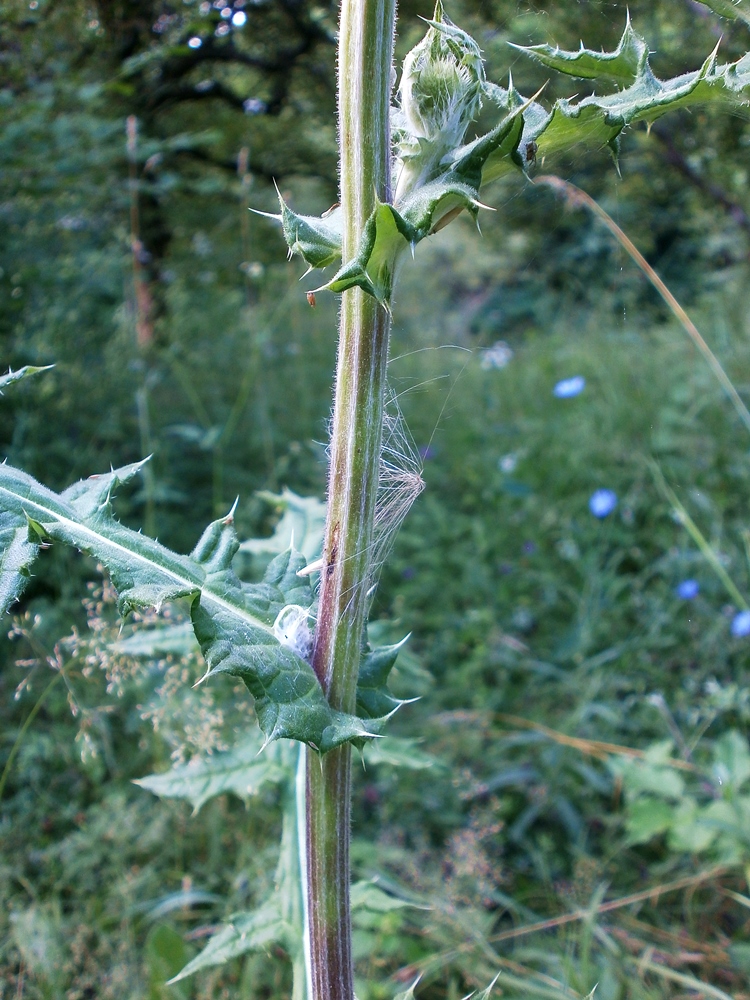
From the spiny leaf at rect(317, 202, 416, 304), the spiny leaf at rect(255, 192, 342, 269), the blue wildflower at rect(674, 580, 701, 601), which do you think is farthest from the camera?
the blue wildflower at rect(674, 580, 701, 601)

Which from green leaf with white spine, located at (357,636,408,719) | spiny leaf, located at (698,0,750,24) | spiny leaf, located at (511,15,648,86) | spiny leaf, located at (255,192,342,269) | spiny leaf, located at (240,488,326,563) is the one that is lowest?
spiny leaf, located at (240,488,326,563)

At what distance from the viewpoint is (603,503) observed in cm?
314

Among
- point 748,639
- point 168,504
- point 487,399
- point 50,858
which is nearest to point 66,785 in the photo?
point 50,858

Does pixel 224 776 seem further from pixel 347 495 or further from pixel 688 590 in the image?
pixel 688 590

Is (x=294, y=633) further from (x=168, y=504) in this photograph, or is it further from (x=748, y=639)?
(x=168, y=504)

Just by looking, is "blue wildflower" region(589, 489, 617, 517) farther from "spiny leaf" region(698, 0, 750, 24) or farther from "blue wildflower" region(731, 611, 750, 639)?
"spiny leaf" region(698, 0, 750, 24)

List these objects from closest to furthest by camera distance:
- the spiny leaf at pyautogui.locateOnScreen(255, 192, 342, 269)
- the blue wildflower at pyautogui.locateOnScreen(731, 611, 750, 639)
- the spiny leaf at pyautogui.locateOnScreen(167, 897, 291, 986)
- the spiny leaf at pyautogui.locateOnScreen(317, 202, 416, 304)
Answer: the spiny leaf at pyautogui.locateOnScreen(317, 202, 416, 304) < the spiny leaf at pyautogui.locateOnScreen(255, 192, 342, 269) < the spiny leaf at pyautogui.locateOnScreen(167, 897, 291, 986) < the blue wildflower at pyautogui.locateOnScreen(731, 611, 750, 639)

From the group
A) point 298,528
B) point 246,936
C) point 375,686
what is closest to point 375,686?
point 375,686

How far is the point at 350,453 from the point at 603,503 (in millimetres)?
2294

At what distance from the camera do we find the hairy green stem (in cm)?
97

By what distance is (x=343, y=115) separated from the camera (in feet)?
3.25

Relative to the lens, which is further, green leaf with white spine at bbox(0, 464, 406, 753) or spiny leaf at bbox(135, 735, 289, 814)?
spiny leaf at bbox(135, 735, 289, 814)

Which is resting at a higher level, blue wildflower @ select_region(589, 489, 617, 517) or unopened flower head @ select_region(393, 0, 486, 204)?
unopened flower head @ select_region(393, 0, 486, 204)

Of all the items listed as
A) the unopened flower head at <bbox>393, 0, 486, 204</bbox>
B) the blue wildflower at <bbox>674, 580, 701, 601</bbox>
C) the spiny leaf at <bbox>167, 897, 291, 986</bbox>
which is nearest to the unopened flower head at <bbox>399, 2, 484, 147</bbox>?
the unopened flower head at <bbox>393, 0, 486, 204</bbox>
